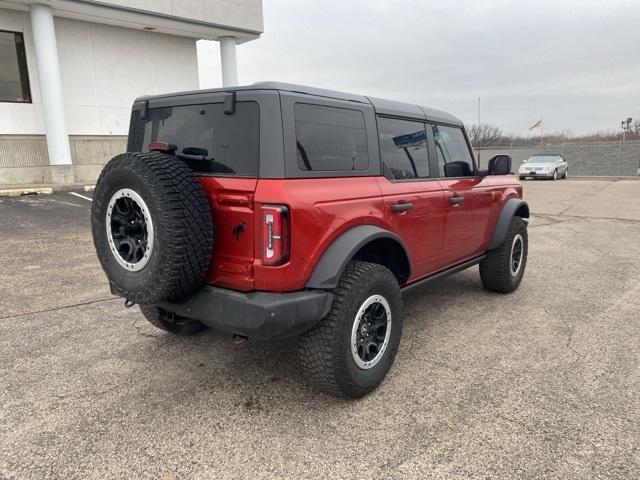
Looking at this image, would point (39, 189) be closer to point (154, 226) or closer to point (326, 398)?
point (154, 226)

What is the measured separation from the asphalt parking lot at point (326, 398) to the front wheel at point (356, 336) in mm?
196

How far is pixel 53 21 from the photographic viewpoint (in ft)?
44.3

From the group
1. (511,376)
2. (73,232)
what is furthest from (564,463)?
(73,232)

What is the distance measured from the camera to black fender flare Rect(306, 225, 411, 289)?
2.61 meters

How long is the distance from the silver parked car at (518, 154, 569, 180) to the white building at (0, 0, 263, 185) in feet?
54.6

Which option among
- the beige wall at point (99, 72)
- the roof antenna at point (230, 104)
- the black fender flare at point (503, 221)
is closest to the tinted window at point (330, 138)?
the roof antenna at point (230, 104)

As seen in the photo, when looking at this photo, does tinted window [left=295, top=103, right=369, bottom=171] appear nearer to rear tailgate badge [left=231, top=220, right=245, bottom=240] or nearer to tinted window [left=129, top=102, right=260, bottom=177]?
tinted window [left=129, top=102, right=260, bottom=177]

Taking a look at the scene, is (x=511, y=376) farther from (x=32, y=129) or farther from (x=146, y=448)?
(x=32, y=129)

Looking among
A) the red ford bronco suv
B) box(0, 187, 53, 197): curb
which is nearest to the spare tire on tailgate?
the red ford bronco suv

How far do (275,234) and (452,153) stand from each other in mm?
2498

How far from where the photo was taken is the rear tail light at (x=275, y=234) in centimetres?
242

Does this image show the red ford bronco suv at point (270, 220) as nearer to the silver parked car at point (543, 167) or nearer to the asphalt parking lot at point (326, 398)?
the asphalt parking lot at point (326, 398)

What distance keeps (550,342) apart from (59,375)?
151 inches

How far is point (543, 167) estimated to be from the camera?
2481 centimetres
